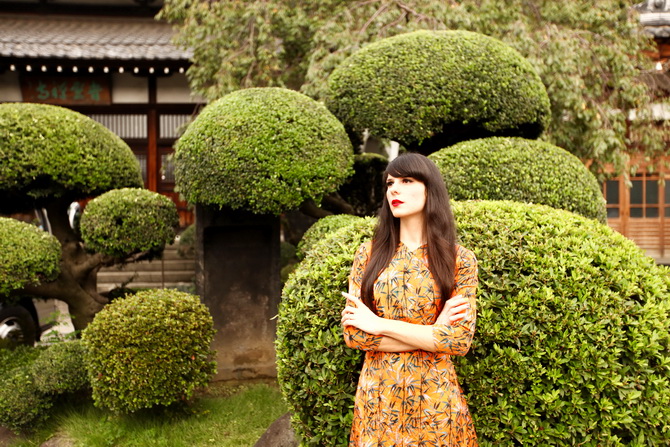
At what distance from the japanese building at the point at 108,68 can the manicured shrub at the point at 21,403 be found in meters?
6.31

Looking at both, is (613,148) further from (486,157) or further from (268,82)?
(268,82)

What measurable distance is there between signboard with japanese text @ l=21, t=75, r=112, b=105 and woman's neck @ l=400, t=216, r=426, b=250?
10.6 meters

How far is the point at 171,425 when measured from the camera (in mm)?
4578

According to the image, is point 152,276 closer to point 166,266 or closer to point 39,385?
point 166,266

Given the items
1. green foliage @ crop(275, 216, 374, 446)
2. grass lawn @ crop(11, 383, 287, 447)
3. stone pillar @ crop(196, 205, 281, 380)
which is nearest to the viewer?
green foliage @ crop(275, 216, 374, 446)

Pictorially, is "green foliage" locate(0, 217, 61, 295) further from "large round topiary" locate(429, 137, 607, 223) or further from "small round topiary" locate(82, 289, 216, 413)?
"large round topiary" locate(429, 137, 607, 223)

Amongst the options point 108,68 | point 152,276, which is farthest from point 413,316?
point 108,68

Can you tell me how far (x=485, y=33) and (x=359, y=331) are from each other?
6.16 m

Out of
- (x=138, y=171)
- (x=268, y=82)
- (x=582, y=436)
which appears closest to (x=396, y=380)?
(x=582, y=436)

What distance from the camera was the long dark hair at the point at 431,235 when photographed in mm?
2268

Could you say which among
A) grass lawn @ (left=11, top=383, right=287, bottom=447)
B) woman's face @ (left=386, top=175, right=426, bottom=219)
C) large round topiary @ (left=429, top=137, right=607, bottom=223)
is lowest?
grass lawn @ (left=11, top=383, right=287, bottom=447)

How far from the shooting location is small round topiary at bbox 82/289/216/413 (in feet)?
14.0

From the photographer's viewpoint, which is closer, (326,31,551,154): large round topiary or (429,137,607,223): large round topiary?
(429,137,607,223): large round topiary

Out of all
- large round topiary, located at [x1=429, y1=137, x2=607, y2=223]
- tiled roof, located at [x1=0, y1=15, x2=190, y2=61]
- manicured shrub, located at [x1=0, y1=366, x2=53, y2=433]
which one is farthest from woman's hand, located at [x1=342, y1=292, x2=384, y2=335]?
tiled roof, located at [x1=0, y1=15, x2=190, y2=61]
